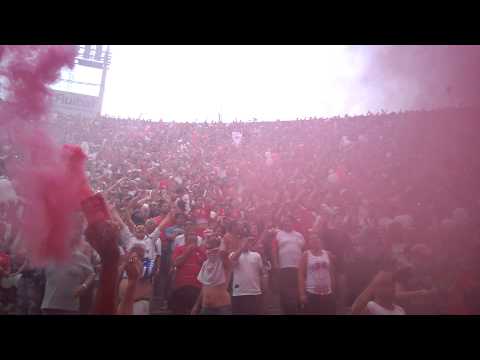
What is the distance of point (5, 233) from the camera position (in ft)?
16.9

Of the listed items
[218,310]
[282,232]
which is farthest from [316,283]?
[218,310]

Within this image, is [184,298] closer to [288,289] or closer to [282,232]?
[288,289]

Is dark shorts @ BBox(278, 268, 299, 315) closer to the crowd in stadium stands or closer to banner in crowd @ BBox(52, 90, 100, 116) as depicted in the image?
the crowd in stadium stands

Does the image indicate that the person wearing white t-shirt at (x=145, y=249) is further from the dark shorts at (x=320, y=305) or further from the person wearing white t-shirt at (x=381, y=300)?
the person wearing white t-shirt at (x=381, y=300)

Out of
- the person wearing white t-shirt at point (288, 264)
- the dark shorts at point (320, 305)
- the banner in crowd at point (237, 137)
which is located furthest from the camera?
the banner in crowd at point (237, 137)

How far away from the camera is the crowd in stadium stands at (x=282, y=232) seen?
13.7 ft

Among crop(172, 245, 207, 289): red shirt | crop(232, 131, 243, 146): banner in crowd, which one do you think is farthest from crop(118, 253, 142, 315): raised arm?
crop(232, 131, 243, 146): banner in crowd

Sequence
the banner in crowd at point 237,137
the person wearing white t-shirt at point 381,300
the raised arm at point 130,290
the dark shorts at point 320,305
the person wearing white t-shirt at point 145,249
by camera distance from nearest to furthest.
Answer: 1. the person wearing white t-shirt at point 381,300
2. the raised arm at point 130,290
3. the person wearing white t-shirt at point 145,249
4. the dark shorts at point 320,305
5. the banner in crowd at point 237,137

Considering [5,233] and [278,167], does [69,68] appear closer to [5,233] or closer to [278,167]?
[5,233]

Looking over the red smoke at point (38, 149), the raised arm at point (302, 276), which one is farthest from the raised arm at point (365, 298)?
the red smoke at point (38, 149)

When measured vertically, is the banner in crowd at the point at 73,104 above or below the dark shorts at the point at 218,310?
above

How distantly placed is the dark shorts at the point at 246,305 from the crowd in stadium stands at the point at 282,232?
0.01 metres

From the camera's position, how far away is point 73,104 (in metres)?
7.09

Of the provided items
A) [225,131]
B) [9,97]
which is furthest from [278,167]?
[9,97]
